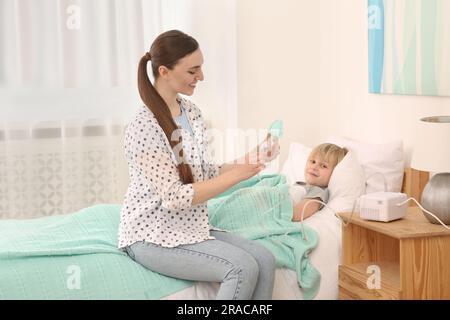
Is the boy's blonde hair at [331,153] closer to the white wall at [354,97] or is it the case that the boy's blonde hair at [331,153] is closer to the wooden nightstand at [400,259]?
A: the white wall at [354,97]

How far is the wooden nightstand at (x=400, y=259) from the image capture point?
7.06 feet

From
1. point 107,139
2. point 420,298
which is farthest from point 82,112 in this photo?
point 420,298

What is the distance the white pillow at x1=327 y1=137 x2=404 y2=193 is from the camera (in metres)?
2.83

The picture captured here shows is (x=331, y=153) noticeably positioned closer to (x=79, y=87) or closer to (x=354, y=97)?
(x=354, y=97)

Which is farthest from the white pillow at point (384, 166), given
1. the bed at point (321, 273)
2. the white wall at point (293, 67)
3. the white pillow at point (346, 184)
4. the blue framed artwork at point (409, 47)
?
the white wall at point (293, 67)

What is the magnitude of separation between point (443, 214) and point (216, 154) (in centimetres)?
164

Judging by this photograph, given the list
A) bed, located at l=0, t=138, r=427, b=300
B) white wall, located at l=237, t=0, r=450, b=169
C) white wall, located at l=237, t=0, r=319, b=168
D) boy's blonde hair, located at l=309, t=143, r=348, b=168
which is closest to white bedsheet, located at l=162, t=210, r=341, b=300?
bed, located at l=0, t=138, r=427, b=300

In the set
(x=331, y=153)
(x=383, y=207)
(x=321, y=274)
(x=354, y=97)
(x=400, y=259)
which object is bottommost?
(x=321, y=274)

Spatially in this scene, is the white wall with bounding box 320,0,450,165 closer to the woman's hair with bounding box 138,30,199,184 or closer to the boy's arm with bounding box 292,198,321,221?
the boy's arm with bounding box 292,198,321,221

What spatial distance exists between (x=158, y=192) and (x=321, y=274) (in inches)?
24.8

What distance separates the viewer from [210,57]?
3.64 m

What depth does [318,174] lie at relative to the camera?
283cm

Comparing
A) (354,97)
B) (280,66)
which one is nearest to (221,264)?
(354,97)

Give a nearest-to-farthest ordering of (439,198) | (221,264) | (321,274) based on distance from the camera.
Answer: (221,264) < (439,198) < (321,274)
